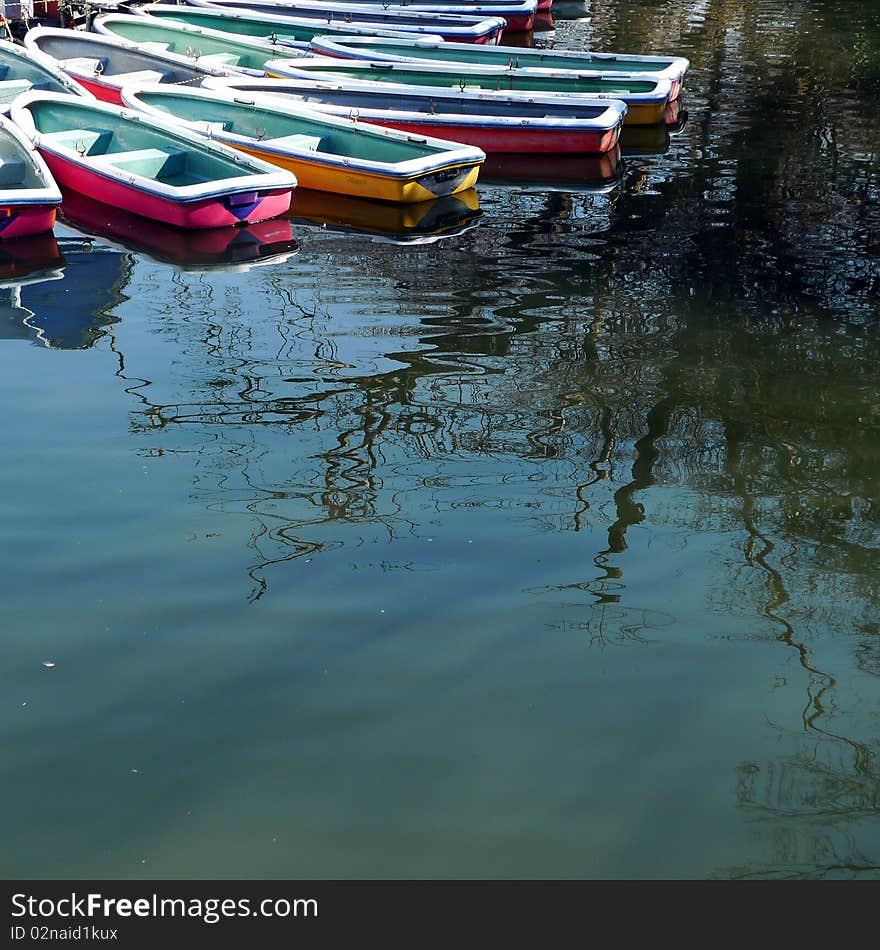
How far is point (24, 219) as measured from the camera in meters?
11.1

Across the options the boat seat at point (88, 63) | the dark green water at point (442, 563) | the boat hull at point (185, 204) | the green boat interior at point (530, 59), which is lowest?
the dark green water at point (442, 563)

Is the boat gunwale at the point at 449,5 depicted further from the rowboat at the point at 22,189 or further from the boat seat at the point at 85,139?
the rowboat at the point at 22,189

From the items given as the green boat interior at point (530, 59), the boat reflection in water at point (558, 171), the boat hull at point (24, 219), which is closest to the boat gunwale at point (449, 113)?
the boat reflection in water at point (558, 171)

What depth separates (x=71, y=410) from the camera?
26.3 feet

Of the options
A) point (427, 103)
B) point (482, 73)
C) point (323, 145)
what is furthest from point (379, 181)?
point (482, 73)

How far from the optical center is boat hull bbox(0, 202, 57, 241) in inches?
433

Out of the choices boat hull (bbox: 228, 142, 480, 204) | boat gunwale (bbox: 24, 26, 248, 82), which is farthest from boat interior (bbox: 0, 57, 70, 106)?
boat hull (bbox: 228, 142, 480, 204)

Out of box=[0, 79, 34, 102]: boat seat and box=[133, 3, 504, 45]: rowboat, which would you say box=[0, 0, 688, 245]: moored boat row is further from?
box=[133, 3, 504, 45]: rowboat

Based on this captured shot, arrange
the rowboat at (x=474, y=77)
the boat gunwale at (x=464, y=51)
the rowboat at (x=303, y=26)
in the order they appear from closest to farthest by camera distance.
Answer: the rowboat at (x=474, y=77)
the boat gunwale at (x=464, y=51)
the rowboat at (x=303, y=26)

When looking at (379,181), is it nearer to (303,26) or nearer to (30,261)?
(30,261)

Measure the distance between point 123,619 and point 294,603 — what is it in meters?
0.85

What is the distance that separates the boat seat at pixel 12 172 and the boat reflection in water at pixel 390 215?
2899mm

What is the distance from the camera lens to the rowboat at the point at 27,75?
605 inches

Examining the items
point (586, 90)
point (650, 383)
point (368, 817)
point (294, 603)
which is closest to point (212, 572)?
point (294, 603)
